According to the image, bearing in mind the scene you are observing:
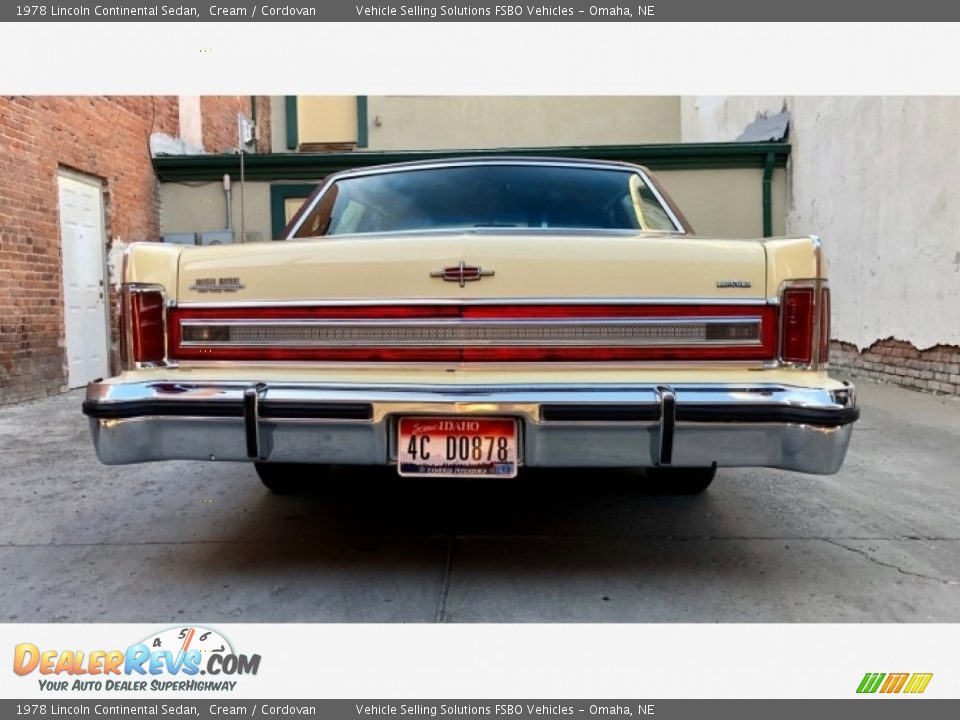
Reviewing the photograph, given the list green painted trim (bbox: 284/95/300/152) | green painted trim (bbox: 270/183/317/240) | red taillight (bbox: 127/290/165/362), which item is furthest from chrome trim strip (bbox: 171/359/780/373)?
green painted trim (bbox: 284/95/300/152)

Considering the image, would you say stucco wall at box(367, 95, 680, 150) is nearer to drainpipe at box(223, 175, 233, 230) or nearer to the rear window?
drainpipe at box(223, 175, 233, 230)

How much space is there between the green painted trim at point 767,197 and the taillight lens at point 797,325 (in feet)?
23.3

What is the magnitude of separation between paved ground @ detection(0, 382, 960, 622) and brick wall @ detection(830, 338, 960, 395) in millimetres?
2421

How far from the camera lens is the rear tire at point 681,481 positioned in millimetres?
3500

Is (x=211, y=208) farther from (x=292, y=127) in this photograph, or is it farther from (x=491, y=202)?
(x=491, y=202)

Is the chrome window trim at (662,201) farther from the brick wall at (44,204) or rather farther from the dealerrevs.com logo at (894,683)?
the brick wall at (44,204)

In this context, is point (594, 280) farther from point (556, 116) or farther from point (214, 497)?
point (556, 116)

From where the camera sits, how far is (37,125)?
252 inches

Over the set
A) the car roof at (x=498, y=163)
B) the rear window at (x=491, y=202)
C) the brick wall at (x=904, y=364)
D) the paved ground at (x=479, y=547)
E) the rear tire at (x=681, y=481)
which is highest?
the car roof at (x=498, y=163)

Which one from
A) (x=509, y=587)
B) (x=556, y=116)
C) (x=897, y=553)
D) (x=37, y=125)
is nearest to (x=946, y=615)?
(x=897, y=553)

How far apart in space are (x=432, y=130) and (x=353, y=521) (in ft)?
31.8

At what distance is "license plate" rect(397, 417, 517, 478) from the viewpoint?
7.16 ft

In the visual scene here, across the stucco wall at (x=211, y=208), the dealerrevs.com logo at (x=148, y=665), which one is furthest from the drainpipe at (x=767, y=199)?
the dealerrevs.com logo at (x=148, y=665)

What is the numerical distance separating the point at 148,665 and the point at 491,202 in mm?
2156
